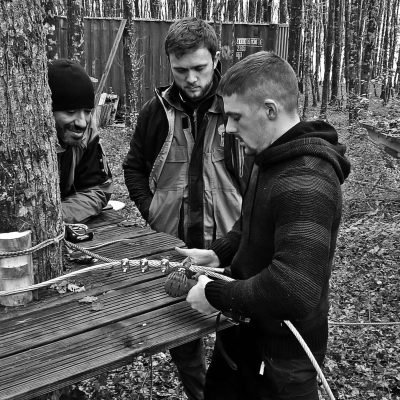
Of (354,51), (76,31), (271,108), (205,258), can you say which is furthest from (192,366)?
(354,51)

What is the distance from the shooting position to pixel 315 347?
2.13 m

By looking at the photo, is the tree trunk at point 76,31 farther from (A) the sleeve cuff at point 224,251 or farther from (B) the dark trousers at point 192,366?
(A) the sleeve cuff at point 224,251

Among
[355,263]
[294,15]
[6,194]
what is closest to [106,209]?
[6,194]

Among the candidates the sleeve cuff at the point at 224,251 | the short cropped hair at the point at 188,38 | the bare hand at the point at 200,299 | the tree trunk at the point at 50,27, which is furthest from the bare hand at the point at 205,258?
the tree trunk at the point at 50,27

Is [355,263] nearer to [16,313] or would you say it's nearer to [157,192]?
[157,192]

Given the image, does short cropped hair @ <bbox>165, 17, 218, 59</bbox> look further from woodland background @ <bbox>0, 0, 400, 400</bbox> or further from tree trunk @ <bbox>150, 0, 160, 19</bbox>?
tree trunk @ <bbox>150, 0, 160, 19</bbox>

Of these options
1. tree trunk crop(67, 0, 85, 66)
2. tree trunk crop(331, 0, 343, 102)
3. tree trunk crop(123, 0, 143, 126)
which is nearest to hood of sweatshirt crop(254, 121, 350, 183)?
tree trunk crop(67, 0, 85, 66)

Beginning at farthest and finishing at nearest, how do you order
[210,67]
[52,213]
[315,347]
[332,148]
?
1. [210,67]
2. [52,213]
3. [315,347]
4. [332,148]

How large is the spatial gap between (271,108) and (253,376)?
1154 millimetres

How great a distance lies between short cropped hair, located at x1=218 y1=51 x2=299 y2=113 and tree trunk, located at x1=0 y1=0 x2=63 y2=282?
33.9 inches

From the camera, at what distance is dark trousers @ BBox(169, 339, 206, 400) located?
3.29 metres

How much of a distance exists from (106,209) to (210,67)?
4.13ft

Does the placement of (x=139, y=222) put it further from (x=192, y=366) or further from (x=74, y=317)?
(x=74, y=317)

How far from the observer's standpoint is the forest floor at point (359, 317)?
13.1ft
